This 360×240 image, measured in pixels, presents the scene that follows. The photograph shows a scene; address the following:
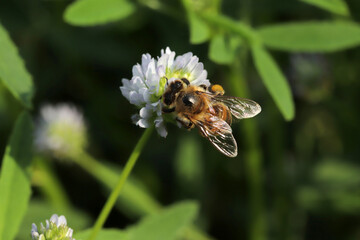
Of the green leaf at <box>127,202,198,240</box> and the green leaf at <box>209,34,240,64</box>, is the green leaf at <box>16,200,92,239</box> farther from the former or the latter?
the green leaf at <box>209,34,240,64</box>

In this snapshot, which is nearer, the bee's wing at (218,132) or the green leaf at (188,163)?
the bee's wing at (218,132)

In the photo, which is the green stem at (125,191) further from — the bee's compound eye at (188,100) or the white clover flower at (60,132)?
the bee's compound eye at (188,100)

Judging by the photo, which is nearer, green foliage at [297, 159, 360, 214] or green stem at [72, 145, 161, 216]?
green stem at [72, 145, 161, 216]

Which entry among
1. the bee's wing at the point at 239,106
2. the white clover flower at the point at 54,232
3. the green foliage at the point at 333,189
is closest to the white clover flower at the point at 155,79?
the bee's wing at the point at 239,106

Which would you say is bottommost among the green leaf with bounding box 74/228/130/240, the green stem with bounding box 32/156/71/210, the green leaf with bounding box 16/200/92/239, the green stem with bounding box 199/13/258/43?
the green leaf with bounding box 74/228/130/240

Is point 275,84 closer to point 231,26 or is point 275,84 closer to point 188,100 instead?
point 231,26

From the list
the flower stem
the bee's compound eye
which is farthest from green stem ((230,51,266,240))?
the flower stem
